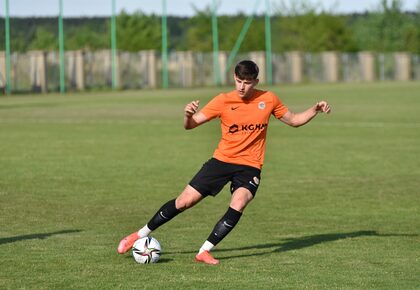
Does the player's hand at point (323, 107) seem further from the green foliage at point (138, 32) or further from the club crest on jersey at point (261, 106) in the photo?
the green foliage at point (138, 32)

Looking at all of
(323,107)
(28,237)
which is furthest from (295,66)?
(323,107)

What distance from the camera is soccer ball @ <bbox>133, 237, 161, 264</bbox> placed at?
10961 millimetres

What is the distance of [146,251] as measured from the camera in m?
11.0

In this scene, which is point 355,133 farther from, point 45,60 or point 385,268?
point 45,60

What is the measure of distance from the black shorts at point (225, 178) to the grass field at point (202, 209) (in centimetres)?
70

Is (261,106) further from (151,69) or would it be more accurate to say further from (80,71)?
(151,69)

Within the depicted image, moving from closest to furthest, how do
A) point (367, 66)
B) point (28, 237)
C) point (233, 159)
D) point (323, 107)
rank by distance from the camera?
point (233, 159), point (323, 107), point (28, 237), point (367, 66)

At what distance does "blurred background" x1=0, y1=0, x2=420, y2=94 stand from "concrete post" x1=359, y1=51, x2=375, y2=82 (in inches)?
3.2

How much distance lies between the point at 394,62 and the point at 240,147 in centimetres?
8798

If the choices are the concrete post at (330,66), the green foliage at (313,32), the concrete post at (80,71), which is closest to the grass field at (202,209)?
the concrete post at (80,71)

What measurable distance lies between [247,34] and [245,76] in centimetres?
7398

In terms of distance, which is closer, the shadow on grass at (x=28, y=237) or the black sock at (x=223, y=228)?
the black sock at (x=223, y=228)

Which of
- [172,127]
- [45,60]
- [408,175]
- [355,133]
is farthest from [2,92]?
[408,175]

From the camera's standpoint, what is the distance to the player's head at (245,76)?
35.7ft
